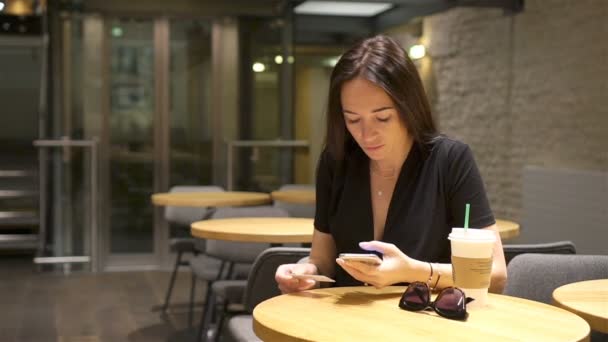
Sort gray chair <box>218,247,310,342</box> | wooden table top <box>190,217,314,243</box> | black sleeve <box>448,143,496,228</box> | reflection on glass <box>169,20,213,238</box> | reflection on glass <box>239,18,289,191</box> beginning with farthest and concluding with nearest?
1. reflection on glass <box>239,18,289,191</box>
2. reflection on glass <box>169,20,213,238</box>
3. wooden table top <box>190,217,314,243</box>
4. gray chair <box>218,247,310,342</box>
5. black sleeve <box>448,143,496,228</box>

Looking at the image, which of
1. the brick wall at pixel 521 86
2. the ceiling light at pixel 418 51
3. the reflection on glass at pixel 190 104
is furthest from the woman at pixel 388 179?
the ceiling light at pixel 418 51

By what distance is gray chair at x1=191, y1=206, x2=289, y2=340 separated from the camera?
12.8 ft

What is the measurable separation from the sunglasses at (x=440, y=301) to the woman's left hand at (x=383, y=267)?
→ 0.17 feet

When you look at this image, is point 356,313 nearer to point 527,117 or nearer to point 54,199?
point 527,117

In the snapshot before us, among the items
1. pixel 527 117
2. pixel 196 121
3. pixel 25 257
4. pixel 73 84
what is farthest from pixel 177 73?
pixel 527 117

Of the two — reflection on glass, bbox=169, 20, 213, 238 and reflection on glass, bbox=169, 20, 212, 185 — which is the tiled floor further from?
reflection on glass, bbox=169, 20, 212, 185

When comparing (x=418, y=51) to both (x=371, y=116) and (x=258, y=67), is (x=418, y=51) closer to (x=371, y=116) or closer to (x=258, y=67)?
(x=258, y=67)

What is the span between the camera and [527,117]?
6.79 m

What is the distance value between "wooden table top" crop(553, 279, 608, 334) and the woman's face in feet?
1.97

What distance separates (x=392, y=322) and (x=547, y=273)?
1228 mm

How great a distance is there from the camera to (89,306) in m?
6.14

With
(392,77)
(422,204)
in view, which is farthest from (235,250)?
(392,77)

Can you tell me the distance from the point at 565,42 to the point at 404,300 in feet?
16.2

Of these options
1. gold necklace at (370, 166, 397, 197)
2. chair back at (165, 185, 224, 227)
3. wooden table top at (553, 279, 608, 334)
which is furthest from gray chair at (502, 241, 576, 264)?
chair back at (165, 185, 224, 227)
